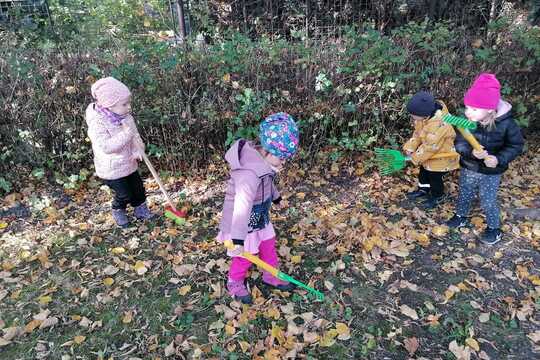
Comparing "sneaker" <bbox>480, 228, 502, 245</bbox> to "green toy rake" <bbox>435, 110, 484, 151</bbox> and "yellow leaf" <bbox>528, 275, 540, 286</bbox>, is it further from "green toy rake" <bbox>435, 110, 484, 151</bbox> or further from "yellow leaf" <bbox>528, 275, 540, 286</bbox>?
"green toy rake" <bbox>435, 110, 484, 151</bbox>

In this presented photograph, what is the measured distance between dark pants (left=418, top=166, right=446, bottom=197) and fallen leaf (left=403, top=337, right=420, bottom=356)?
6.36 ft

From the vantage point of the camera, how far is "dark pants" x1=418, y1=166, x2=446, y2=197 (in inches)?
168

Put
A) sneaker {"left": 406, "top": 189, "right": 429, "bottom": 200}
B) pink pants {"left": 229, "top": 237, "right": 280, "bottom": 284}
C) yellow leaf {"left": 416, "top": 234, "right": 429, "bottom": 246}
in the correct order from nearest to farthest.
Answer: pink pants {"left": 229, "top": 237, "right": 280, "bottom": 284}
yellow leaf {"left": 416, "top": 234, "right": 429, "bottom": 246}
sneaker {"left": 406, "top": 189, "right": 429, "bottom": 200}

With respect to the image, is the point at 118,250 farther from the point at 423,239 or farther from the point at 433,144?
the point at 433,144

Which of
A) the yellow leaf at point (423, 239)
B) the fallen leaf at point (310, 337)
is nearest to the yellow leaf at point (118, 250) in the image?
the fallen leaf at point (310, 337)

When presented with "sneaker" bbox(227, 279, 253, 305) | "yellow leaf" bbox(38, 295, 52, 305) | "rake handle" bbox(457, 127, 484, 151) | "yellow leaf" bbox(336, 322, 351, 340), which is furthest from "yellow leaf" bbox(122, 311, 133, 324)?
"rake handle" bbox(457, 127, 484, 151)

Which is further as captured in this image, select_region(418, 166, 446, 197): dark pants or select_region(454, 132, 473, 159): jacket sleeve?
select_region(418, 166, 446, 197): dark pants

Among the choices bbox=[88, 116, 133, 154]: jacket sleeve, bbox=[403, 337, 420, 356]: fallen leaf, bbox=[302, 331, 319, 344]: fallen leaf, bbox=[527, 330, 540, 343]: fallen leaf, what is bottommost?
bbox=[527, 330, 540, 343]: fallen leaf

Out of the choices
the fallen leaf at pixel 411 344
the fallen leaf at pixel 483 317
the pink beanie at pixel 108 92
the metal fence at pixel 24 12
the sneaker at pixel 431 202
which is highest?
the metal fence at pixel 24 12

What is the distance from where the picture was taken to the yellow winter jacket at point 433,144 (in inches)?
153

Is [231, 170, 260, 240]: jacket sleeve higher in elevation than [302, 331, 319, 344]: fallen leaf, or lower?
higher

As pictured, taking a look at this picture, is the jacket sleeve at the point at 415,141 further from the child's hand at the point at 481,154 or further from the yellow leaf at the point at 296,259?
the yellow leaf at the point at 296,259

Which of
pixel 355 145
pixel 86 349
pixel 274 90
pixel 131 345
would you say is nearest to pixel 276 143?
pixel 131 345

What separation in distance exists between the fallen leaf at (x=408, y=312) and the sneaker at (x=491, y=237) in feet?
4.08
